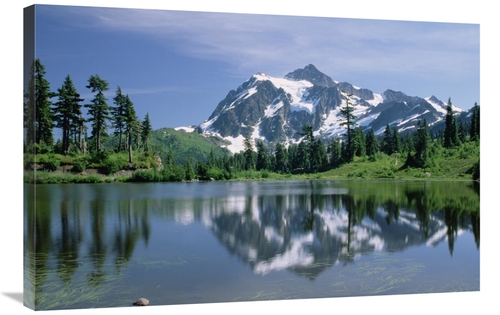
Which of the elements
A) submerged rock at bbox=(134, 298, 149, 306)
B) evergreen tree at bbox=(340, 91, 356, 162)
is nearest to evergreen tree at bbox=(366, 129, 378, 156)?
evergreen tree at bbox=(340, 91, 356, 162)

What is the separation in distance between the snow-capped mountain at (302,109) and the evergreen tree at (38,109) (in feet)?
14.8

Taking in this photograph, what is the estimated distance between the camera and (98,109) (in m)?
17.4

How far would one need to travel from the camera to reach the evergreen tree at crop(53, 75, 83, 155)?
16.4 metres

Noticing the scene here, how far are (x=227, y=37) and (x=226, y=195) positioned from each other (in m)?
5.40

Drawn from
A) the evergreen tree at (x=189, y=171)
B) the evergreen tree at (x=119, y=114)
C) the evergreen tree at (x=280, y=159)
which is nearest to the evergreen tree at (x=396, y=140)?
the evergreen tree at (x=280, y=159)

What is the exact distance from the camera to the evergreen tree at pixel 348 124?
20625 millimetres

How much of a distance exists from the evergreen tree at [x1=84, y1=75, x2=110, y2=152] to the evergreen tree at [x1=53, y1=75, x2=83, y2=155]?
32 cm

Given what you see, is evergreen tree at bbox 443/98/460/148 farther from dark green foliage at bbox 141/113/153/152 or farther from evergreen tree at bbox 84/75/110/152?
evergreen tree at bbox 84/75/110/152

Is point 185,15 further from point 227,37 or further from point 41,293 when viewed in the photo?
point 41,293

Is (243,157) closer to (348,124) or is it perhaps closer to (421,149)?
(348,124)

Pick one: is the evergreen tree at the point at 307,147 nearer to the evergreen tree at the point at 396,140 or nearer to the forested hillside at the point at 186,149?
the forested hillside at the point at 186,149

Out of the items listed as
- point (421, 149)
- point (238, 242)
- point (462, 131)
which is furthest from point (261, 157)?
point (462, 131)

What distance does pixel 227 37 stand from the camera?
1783cm

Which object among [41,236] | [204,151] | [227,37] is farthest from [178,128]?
[41,236]
